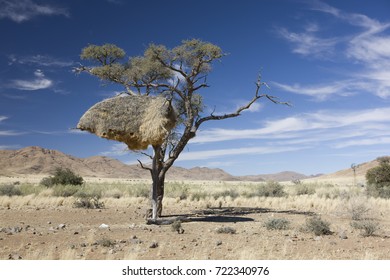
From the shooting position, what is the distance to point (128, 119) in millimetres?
15578

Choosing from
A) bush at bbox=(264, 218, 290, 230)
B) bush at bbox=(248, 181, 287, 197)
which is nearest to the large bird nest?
bush at bbox=(264, 218, 290, 230)

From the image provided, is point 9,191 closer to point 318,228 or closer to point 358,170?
point 318,228

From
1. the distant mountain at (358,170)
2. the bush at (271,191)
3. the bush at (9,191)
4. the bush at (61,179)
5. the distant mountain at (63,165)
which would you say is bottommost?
the bush at (271,191)

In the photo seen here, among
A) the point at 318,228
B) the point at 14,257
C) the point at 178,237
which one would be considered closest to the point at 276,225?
the point at 318,228

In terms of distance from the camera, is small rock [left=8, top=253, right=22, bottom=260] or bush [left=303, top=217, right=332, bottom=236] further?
bush [left=303, top=217, right=332, bottom=236]

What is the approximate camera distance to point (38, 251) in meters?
9.32

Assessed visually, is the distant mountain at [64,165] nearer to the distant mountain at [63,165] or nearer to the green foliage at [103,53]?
the distant mountain at [63,165]

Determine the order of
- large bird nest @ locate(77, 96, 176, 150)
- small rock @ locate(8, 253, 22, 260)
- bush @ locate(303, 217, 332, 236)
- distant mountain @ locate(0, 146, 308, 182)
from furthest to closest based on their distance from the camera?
distant mountain @ locate(0, 146, 308, 182) < large bird nest @ locate(77, 96, 176, 150) < bush @ locate(303, 217, 332, 236) < small rock @ locate(8, 253, 22, 260)

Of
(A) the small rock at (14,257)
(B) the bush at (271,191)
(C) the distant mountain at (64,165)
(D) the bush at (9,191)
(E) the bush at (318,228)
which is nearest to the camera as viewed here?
(A) the small rock at (14,257)

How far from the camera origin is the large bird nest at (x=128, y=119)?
1536cm

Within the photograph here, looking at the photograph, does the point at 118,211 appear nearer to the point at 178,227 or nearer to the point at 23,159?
the point at 178,227

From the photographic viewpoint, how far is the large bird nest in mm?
15359

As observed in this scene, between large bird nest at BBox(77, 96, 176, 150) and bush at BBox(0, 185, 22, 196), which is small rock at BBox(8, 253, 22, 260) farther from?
bush at BBox(0, 185, 22, 196)

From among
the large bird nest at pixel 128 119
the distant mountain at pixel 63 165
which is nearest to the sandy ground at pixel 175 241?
the large bird nest at pixel 128 119
